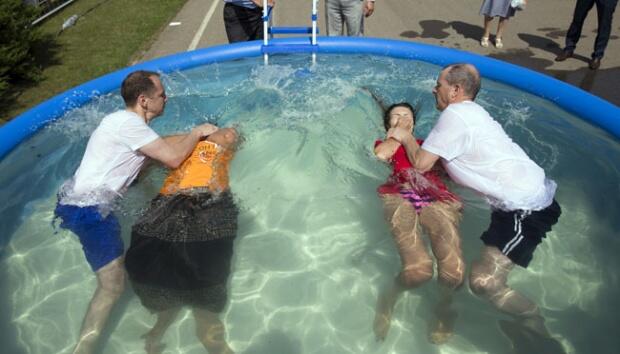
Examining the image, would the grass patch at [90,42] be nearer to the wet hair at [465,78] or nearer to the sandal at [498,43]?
the wet hair at [465,78]

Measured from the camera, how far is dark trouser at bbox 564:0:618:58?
6.12 metres

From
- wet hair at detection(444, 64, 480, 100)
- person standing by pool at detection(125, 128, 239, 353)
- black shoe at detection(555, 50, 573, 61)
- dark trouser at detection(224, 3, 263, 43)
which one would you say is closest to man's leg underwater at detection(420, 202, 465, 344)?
wet hair at detection(444, 64, 480, 100)

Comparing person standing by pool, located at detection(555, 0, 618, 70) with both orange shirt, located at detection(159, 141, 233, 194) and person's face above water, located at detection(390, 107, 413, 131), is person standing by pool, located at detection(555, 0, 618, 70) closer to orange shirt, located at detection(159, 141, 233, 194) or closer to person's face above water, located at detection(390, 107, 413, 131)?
person's face above water, located at detection(390, 107, 413, 131)

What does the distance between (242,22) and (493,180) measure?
13.9 feet

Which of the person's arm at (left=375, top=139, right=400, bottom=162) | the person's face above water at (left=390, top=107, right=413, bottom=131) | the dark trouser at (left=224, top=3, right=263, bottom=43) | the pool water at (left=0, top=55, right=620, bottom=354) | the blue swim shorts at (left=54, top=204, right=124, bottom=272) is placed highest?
the dark trouser at (left=224, top=3, right=263, bottom=43)

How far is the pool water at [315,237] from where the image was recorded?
2.76m

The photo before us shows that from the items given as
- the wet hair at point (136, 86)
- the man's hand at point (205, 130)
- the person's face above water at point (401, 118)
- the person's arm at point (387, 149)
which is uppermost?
the wet hair at point (136, 86)

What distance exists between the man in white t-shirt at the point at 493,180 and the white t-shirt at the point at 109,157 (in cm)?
191

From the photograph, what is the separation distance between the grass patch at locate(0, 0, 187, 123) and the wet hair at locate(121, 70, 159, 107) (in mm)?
3341

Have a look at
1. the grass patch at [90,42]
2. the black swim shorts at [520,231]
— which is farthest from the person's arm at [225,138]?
the grass patch at [90,42]

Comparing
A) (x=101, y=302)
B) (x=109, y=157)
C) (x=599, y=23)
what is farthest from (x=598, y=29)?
(x=101, y=302)

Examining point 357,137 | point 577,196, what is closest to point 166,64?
point 357,137

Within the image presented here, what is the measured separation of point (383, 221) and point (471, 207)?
2.04ft

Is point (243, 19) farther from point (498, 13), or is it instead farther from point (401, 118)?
point (498, 13)
